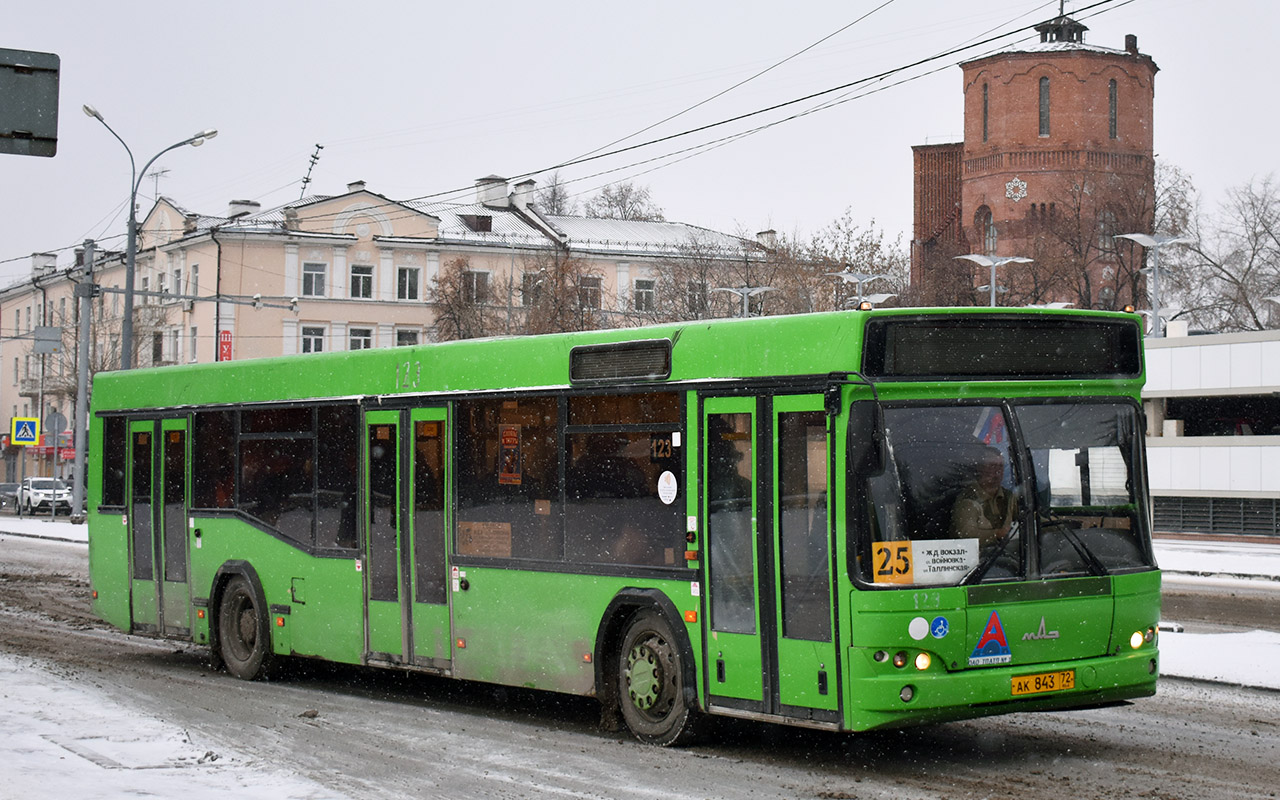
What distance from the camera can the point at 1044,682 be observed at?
9.06 m

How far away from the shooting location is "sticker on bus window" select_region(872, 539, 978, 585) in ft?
28.9

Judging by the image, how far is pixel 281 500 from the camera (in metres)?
13.8

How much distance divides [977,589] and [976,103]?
8791cm

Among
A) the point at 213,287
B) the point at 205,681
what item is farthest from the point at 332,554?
the point at 213,287

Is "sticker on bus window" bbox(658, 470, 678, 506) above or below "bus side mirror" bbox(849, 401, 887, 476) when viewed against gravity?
below

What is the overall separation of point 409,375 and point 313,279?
61.7 meters

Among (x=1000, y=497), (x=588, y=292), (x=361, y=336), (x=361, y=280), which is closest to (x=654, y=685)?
(x=1000, y=497)

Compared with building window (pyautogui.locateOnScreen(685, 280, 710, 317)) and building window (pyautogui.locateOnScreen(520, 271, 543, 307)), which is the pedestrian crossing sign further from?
building window (pyautogui.locateOnScreen(685, 280, 710, 317))

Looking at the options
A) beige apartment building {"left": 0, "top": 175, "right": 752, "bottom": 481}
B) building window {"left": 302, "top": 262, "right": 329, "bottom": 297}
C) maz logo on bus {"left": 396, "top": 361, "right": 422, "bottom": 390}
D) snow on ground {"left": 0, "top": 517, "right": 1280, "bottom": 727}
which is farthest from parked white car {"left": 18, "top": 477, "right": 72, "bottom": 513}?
maz logo on bus {"left": 396, "top": 361, "right": 422, "bottom": 390}

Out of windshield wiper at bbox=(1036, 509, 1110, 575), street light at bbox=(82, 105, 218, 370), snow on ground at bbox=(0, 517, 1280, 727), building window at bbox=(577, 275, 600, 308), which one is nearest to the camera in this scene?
windshield wiper at bbox=(1036, 509, 1110, 575)

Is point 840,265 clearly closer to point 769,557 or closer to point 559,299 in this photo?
point 559,299

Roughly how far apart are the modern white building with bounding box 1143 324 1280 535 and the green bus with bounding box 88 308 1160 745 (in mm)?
33521

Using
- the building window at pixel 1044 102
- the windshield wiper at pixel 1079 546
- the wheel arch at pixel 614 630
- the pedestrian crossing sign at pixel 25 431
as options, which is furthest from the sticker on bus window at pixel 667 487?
the building window at pixel 1044 102

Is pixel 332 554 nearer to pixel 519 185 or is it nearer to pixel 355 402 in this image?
pixel 355 402
